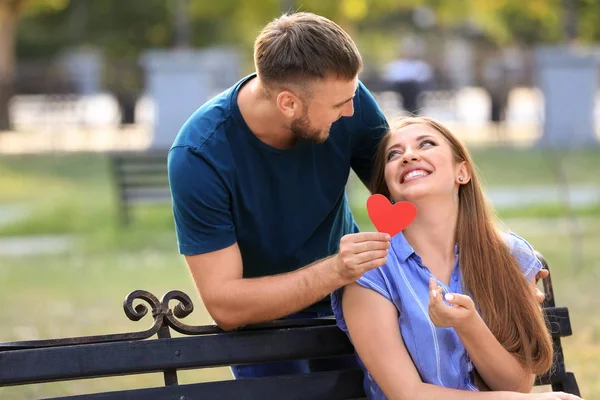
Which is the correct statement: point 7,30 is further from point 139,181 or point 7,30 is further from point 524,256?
point 524,256

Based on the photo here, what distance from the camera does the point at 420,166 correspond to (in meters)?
3.57

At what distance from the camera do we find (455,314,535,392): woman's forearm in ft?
10.7

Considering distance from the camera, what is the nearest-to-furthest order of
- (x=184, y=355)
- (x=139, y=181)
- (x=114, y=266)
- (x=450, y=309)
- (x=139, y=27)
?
(x=450, y=309), (x=184, y=355), (x=114, y=266), (x=139, y=181), (x=139, y=27)

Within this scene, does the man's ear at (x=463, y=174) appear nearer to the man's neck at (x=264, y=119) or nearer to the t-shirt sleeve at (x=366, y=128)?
the t-shirt sleeve at (x=366, y=128)

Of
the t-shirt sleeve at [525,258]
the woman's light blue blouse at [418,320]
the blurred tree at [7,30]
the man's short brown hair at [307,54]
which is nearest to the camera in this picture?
the woman's light blue blouse at [418,320]

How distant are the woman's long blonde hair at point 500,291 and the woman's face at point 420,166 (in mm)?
67

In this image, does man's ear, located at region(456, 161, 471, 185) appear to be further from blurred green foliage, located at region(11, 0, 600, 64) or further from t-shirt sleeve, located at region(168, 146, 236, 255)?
blurred green foliage, located at region(11, 0, 600, 64)

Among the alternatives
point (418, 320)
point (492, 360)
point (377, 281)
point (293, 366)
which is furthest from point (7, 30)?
point (492, 360)

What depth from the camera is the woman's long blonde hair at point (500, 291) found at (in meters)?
3.43

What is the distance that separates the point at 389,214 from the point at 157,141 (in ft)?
55.0

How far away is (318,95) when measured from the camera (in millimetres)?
3498

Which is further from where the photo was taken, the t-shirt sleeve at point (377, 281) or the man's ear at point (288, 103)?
the man's ear at point (288, 103)

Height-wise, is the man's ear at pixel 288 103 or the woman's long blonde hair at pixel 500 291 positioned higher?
the man's ear at pixel 288 103

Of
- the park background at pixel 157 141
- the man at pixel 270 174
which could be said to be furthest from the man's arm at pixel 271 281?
the park background at pixel 157 141
